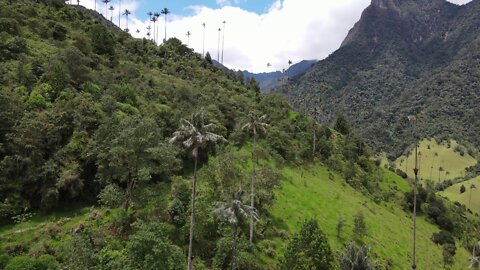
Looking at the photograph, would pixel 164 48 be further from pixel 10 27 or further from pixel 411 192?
pixel 411 192

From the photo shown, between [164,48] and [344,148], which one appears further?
[164,48]

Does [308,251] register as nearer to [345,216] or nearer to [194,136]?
[194,136]

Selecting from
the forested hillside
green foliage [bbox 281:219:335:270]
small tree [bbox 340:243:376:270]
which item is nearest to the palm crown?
the forested hillside

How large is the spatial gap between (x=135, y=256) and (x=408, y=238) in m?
68.0

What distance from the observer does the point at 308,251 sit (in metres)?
55.6

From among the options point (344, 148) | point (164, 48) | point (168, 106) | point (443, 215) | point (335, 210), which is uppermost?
point (164, 48)

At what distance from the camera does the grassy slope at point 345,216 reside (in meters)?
74.6

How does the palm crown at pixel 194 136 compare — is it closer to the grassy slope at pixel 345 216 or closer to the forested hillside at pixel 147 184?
the forested hillside at pixel 147 184

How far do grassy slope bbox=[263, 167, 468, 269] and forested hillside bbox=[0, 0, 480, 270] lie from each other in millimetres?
427

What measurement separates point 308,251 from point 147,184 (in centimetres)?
2419

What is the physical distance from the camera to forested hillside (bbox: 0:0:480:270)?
48.2 metres

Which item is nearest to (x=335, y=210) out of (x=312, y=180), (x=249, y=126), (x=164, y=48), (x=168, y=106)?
(x=312, y=180)

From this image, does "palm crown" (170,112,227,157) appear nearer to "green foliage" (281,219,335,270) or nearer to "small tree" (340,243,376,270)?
"green foliage" (281,219,335,270)

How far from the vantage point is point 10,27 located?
88.6m
